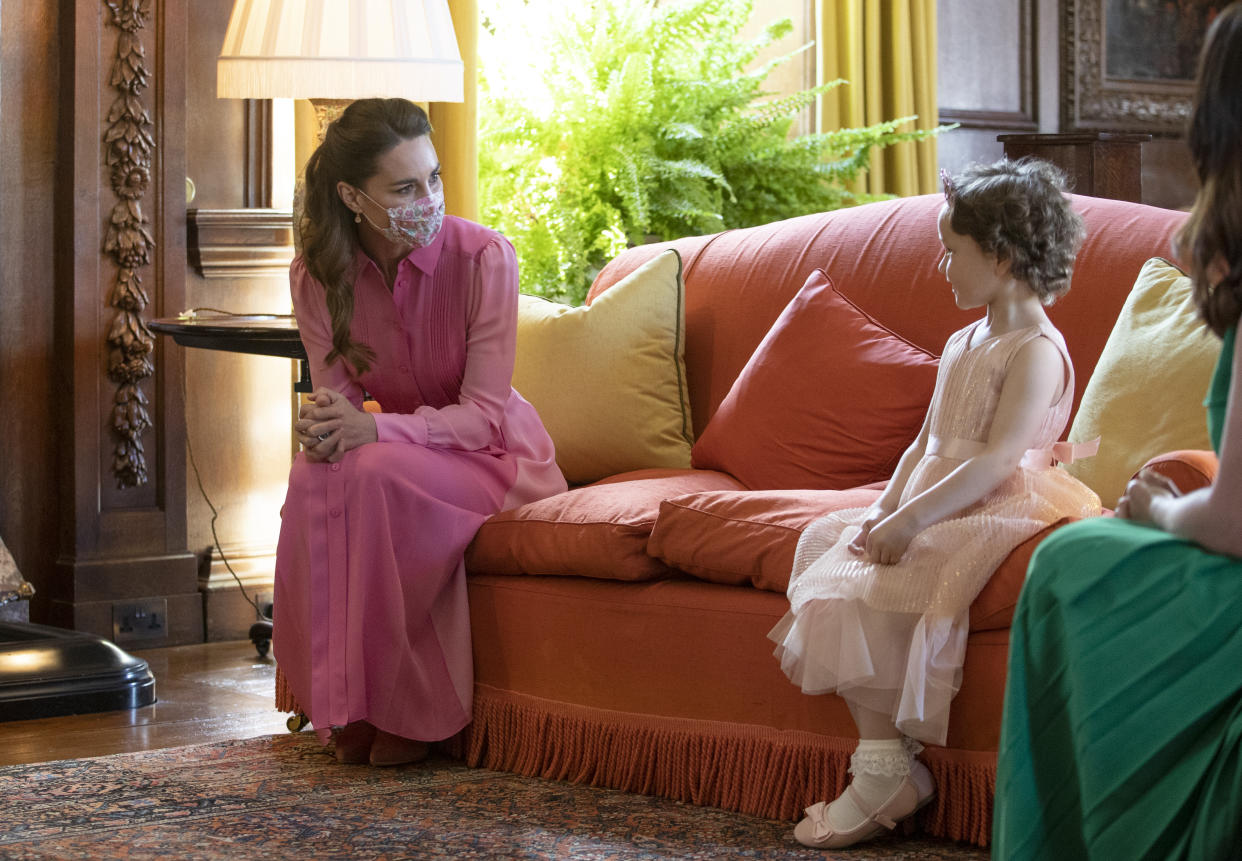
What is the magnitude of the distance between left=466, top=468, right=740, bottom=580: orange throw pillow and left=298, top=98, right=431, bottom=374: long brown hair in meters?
0.37

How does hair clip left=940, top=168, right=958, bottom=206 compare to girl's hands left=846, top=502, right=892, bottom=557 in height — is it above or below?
above

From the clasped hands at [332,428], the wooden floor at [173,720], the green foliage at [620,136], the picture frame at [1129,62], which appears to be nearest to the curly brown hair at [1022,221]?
the clasped hands at [332,428]

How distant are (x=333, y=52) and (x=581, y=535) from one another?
1193mm

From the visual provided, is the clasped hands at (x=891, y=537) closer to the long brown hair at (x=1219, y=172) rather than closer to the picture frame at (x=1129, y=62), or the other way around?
the long brown hair at (x=1219, y=172)

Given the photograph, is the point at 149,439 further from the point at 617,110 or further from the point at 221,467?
the point at 617,110

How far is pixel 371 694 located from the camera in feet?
7.78

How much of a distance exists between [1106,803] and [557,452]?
5.70 ft

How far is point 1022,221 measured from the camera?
1.97 m

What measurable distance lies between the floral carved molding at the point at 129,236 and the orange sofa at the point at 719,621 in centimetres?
134

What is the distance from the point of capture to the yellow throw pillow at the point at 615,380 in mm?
2859

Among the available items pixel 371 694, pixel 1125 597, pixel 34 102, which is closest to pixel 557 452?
pixel 371 694

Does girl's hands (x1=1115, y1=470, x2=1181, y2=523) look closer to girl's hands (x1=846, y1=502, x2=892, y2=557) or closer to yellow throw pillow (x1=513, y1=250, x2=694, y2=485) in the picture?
girl's hands (x1=846, y1=502, x2=892, y2=557)

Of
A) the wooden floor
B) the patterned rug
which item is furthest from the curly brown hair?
the wooden floor

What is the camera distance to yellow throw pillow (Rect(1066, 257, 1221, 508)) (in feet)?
7.15
